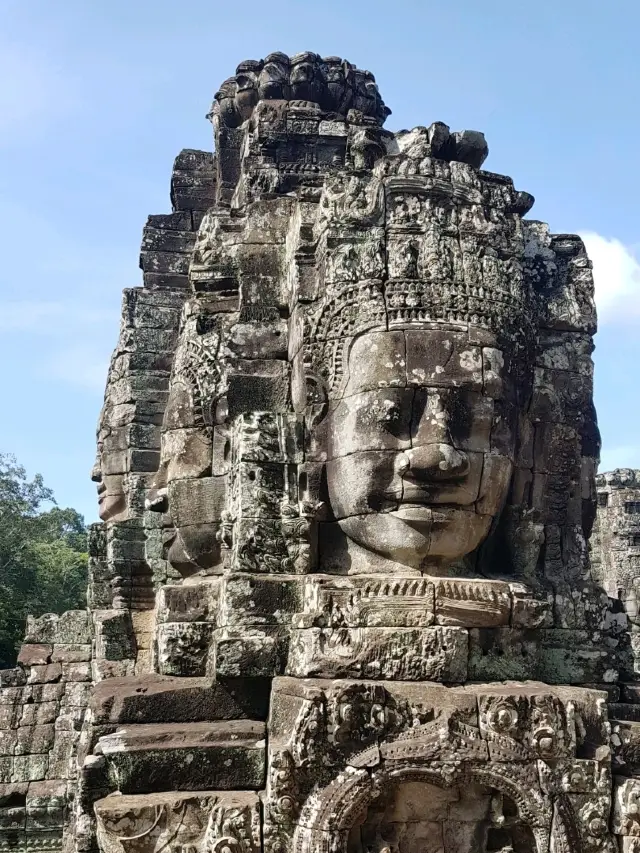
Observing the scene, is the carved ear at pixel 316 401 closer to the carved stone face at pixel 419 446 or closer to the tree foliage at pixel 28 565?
the carved stone face at pixel 419 446

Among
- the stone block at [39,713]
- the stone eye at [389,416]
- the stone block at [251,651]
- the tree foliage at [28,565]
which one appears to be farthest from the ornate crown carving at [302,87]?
the tree foliage at [28,565]

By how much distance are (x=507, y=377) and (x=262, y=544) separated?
1.87 m

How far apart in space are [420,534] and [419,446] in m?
0.52

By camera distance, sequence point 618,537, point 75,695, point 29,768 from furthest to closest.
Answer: point 618,537 → point 29,768 → point 75,695

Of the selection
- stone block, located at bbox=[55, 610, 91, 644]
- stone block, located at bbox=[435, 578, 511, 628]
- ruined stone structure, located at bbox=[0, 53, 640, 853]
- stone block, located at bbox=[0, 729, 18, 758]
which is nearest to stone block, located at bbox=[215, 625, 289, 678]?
ruined stone structure, located at bbox=[0, 53, 640, 853]

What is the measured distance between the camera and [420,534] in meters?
5.66

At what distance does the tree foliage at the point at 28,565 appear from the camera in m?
28.4

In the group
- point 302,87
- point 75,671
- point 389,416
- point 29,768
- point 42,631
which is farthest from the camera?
point 42,631

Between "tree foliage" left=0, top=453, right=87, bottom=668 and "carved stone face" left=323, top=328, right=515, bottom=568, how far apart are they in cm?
2339

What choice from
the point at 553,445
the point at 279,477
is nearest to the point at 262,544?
the point at 279,477

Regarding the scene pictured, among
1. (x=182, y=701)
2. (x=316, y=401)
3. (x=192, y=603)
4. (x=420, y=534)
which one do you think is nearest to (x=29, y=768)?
(x=192, y=603)

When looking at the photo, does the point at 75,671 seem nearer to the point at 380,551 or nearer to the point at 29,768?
the point at 29,768

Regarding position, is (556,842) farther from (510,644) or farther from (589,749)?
(510,644)

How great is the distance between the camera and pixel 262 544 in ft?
19.3
